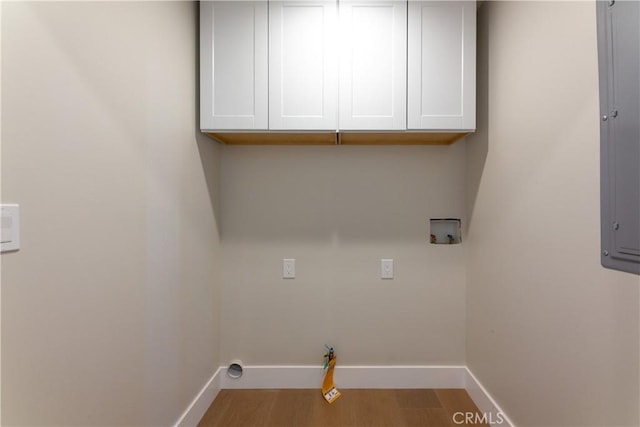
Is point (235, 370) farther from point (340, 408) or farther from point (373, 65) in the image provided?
point (373, 65)

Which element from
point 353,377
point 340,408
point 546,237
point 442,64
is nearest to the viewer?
point 546,237

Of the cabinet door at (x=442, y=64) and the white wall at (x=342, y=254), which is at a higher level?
the cabinet door at (x=442, y=64)

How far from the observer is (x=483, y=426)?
1623 millimetres

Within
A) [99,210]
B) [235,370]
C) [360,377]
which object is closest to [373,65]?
[99,210]

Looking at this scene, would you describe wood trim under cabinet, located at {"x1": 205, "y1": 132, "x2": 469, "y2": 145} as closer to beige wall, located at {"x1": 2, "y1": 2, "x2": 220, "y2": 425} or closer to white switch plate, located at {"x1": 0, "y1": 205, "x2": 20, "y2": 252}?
beige wall, located at {"x1": 2, "y1": 2, "x2": 220, "y2": 425}

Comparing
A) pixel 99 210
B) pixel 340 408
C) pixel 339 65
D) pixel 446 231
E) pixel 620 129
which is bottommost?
pixel 340 408

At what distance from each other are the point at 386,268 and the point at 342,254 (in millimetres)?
299

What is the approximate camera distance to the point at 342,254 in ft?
6.58

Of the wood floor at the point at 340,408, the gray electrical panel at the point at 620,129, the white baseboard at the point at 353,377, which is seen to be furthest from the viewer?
the white baseboard at the point at 353,377

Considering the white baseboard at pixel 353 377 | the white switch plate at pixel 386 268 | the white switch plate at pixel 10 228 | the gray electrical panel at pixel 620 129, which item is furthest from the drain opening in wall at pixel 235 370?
Answer: the gray electrical panel at pixel 620 129

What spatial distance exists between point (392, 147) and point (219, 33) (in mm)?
1184

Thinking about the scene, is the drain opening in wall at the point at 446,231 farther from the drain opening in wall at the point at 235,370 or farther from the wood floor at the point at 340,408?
the drain opening in wall at the point at 235,370

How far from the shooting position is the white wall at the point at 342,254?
1991mm

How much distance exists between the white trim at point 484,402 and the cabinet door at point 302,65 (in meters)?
1.67
